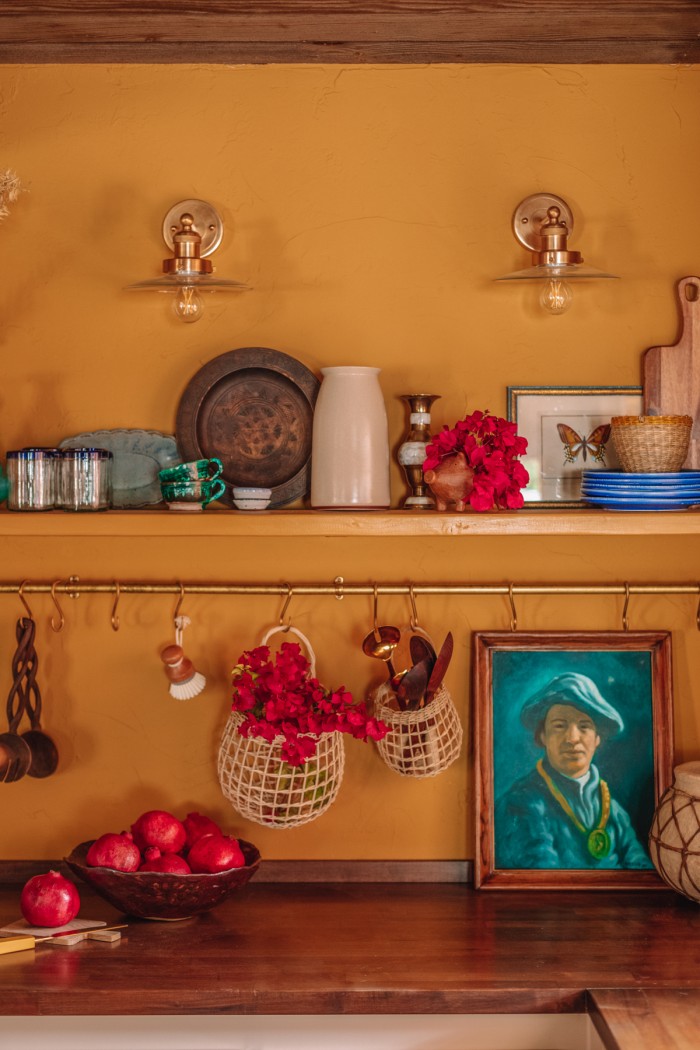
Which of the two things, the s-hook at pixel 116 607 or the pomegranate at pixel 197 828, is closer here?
the pomegranate at pixel 197 828

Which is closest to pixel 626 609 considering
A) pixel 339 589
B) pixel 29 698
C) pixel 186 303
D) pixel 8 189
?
pixel 339 589

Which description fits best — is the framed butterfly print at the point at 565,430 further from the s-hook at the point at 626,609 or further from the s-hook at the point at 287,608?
the s-hook at the point at 287,608

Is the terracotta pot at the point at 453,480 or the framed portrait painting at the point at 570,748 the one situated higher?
the terracotta pot at the point at 453,480

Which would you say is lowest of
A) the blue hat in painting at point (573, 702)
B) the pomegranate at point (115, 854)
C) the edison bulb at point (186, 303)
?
the pomegranate at point (115, 854)

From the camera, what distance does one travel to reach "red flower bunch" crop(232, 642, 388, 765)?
5.50 feet

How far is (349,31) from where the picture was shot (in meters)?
1.77

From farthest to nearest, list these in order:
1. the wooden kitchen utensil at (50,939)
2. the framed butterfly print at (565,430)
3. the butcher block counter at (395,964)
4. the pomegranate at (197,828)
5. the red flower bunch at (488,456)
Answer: the framed butterfly print at (565,430) < the pomegranate at (197,828) < the red flower bunch at (488,456) < the wooden kitchen utensil at (50,939) < the butcher block counter at (395,964)

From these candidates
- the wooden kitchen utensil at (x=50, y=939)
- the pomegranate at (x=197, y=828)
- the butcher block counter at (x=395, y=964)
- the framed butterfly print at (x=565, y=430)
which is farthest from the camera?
the framed butterfly print at (x=565, y=430)

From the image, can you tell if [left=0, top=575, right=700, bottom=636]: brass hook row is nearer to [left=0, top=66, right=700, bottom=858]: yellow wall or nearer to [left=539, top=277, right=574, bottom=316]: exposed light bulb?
[left=0, top=66, right=700, bottom=858]: yellow wall

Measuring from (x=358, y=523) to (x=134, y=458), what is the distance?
0.48 metres

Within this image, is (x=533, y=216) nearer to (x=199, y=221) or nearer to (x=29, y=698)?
(x=199, y=221)

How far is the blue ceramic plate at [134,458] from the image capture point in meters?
1.88

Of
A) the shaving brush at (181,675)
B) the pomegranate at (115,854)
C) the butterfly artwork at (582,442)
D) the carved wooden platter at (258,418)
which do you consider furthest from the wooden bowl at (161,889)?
the butterfly artwork at (582,442)

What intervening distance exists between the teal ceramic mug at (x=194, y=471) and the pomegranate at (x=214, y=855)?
62 centimetres
